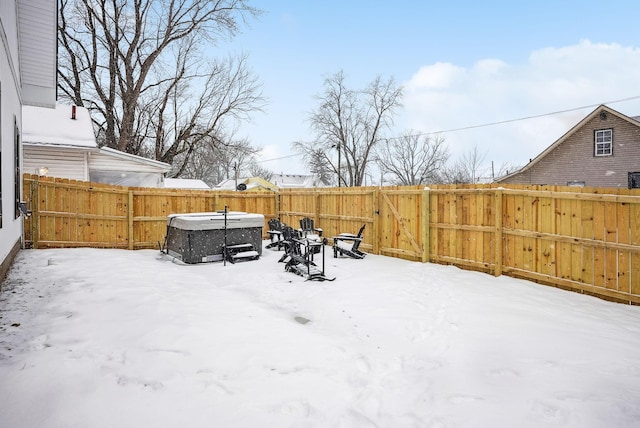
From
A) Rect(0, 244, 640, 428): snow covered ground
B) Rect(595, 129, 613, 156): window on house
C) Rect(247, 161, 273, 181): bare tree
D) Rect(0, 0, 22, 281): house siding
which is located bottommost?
Rect(0, 244, 640, 428): snow covered ground

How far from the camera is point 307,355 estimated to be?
351cm

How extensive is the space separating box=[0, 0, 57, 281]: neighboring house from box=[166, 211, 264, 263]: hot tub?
2.90 m

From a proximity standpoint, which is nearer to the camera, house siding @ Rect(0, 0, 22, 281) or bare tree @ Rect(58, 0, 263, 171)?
house siding @ Rect(0, 0, 22, 281)

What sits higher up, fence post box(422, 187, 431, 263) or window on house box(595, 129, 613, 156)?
window on house box(595, 129, 613, 156)

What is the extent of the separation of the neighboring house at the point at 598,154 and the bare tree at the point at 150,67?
58.1 feet

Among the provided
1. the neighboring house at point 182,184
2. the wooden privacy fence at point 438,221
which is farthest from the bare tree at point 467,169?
the wooden privacy fence at point 438,221

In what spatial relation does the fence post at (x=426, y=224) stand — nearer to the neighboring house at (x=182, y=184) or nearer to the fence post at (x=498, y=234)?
the fence post at (x=498, y=234)

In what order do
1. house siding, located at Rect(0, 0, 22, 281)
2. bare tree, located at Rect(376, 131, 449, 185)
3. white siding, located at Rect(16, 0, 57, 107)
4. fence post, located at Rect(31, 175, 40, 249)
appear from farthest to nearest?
1. bare tree, located at Rect(376, 131, 449, 185)
2. fence post, located at Rect(31, 175, 40, 249)
3. white siding, located at Rect(16, 0, 57, 107)
4. house siding, located at Rect(0, 0, 22, 281)

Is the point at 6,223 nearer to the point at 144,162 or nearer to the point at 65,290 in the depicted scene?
the point at 65,290

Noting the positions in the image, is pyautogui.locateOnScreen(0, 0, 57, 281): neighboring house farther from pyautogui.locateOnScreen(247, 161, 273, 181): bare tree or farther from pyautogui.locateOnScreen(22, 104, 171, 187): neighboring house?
pyautogui.locateOnScreen(247, 161, 273, 181): bare tree

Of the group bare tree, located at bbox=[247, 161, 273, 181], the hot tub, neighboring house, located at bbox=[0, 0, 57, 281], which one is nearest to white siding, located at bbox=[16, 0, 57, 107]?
neighboring house, located at bbox=[0, 0, 57, 281]

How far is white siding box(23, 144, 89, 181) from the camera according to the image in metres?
12.1

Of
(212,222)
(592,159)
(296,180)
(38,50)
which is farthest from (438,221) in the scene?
(296,180)

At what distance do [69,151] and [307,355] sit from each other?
41.9 ft
